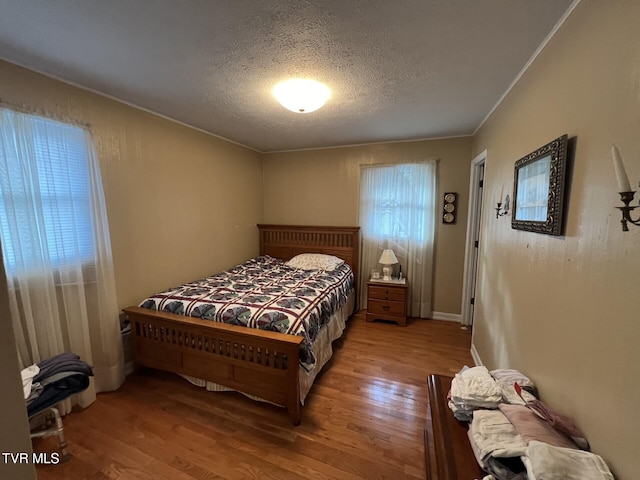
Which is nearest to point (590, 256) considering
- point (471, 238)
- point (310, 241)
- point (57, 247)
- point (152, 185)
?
point (471, 238)

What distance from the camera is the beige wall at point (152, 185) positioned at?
202 cm

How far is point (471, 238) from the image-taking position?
3.35m

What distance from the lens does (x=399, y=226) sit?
382 centimetres

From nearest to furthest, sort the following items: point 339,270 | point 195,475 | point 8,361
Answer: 1. point 8,361
2. point 195,475
3. point 339,270

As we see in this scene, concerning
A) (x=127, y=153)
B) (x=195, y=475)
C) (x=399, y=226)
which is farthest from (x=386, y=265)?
(x=127, y=153)

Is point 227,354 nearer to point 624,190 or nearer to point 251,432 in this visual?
point 251,432

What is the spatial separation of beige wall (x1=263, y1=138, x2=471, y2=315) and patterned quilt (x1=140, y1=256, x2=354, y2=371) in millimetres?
1241

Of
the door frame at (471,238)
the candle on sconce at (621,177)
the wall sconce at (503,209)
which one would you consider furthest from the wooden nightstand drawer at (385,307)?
the candle on sconce at (621,177)

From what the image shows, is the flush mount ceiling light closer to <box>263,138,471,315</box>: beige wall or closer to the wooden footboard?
the wooden footboard

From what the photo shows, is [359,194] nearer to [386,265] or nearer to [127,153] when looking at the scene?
[386,265]

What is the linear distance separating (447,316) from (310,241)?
229 cm

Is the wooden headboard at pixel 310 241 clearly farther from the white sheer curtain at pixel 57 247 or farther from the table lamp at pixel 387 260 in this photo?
the white sheer curtain at pixel 57 247

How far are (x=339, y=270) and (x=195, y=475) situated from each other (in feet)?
8.34

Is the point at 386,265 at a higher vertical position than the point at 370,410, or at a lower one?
higher
